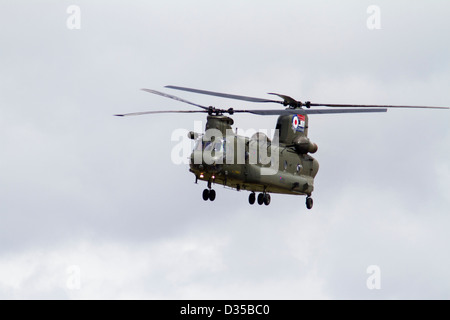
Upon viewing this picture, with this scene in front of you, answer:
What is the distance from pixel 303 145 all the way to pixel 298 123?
85.7 inches

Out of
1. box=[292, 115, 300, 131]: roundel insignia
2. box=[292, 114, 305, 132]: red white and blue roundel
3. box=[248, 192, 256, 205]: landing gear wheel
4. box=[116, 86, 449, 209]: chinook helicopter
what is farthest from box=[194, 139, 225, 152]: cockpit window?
box=[292, 114, 305, 132]: red white and blue roundel

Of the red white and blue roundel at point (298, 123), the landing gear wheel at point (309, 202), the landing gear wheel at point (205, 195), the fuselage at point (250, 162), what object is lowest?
the landing gear wheel at point (309, 202)

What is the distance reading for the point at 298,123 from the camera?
7575cm

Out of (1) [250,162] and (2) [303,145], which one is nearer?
(1) [250,162]

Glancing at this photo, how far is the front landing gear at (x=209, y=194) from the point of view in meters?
68.5

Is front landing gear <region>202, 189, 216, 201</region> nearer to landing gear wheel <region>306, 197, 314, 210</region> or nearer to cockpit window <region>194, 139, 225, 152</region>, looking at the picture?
cockpit window <region>194, 139, 225, 152</region>

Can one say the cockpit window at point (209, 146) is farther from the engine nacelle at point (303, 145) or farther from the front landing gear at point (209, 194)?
the engine nacelle at point (303, 145)

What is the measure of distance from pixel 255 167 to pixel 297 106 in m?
5.92

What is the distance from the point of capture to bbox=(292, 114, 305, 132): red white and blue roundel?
7531 centimetres

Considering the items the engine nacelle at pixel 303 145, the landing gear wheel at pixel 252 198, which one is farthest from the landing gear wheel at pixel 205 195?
the engine nacelle at pixel 303 145

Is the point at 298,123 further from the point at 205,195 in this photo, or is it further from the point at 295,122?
the point at 205,195

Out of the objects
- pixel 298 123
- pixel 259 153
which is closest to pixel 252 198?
pixel 259 153
